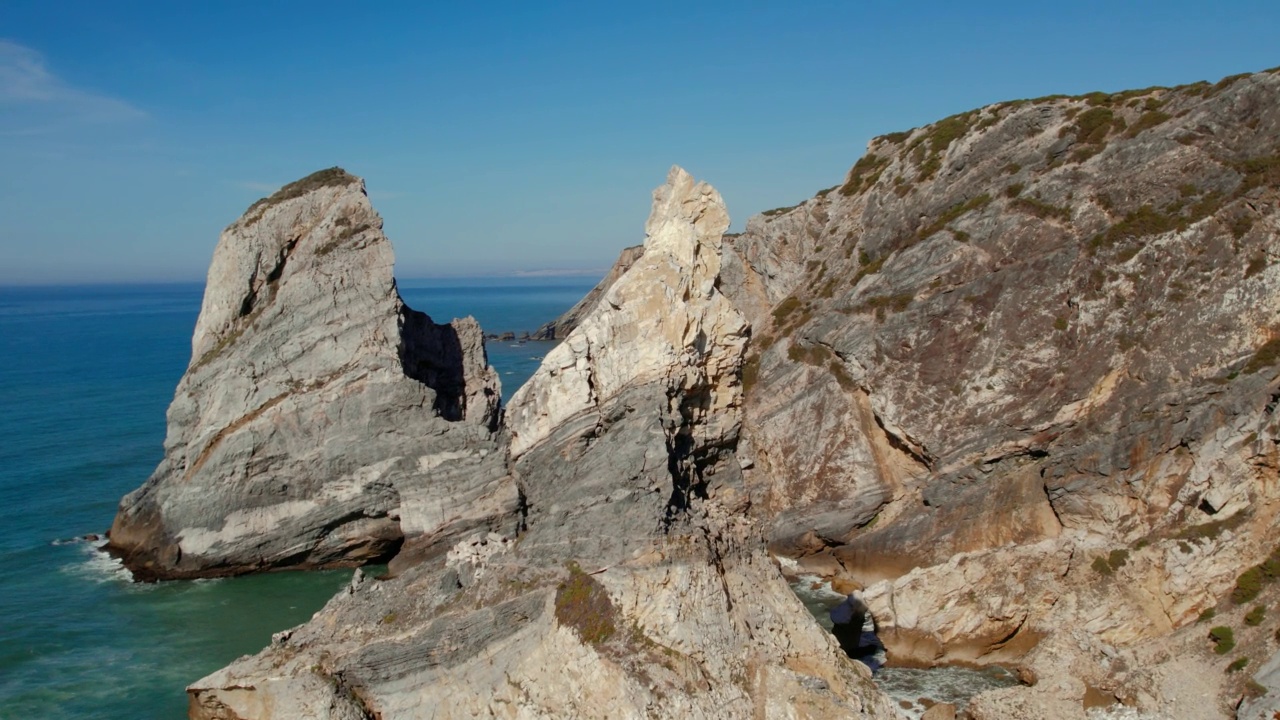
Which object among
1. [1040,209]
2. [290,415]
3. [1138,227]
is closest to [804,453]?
[1040,209]

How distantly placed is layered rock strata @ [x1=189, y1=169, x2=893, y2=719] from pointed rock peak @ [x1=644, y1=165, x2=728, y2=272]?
4 centimetres

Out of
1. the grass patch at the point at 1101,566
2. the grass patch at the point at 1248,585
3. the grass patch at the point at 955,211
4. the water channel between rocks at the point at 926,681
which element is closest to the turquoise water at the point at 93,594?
the water channel between rocks at the point at 926,681

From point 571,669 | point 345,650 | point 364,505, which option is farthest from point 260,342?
point 571,669

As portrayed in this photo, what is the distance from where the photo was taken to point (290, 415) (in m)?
32.4

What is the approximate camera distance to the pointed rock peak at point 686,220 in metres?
18.1

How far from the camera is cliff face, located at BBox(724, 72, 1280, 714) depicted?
24984 mm

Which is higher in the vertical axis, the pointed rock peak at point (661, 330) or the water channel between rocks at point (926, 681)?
the pointed rock peak at point (661, 330)

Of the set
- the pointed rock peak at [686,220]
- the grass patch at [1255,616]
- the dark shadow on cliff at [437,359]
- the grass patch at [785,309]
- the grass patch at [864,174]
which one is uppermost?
the grass patch at [864,174]

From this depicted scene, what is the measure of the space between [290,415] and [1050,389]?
87.2 ft

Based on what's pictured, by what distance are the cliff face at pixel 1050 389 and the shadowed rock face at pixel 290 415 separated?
46.5ft

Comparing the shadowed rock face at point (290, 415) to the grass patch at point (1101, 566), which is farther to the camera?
the shadowed rock face at point (290, 415)

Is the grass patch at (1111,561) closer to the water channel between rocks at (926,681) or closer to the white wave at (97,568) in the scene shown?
the water channel between rocks at (926,681)

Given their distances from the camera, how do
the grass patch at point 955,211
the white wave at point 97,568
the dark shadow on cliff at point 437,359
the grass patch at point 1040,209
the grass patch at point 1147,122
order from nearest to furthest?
the white wave at point 97,568 < the grass patch at point 1040,209 < the grass patch at point 1147,122 < the dark shadow on cliff at point 437,359 < the grass patch at point 955,211

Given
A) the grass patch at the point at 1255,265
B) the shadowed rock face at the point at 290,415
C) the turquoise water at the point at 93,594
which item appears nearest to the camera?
the turquoise water at the point at 93,594
